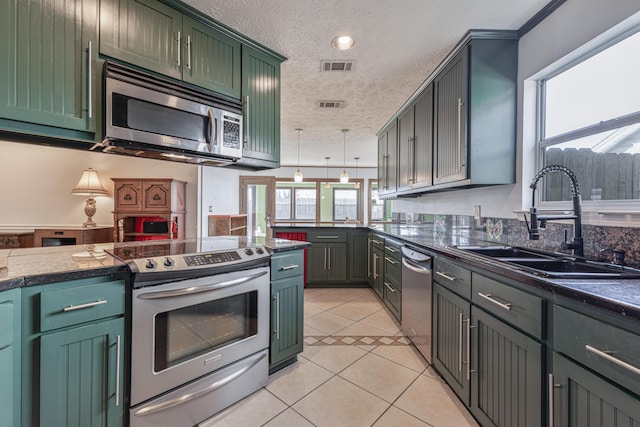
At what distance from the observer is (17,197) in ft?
15.9

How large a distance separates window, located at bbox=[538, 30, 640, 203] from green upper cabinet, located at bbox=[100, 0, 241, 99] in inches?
90.6

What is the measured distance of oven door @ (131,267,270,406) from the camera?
54.2 inches

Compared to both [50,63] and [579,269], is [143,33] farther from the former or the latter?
[579,269]

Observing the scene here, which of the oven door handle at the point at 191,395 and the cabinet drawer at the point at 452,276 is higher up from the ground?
the cabinet drawer at the point at 452,276

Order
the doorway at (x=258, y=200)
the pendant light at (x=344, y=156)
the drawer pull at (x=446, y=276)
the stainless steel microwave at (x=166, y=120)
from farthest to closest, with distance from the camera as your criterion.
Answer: the doorway at (x=258, y=200), the pendant light at (x=344, y=156), the drawer pull at (x=446, y=276), the stainless steel microwave at (x=166, y=120)

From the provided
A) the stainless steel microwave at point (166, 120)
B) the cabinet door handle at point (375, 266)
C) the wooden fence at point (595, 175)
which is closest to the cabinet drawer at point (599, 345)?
the wooden fence at point (595, 175)

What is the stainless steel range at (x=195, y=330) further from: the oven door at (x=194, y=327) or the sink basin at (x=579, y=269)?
the sink basin at (x=579, y=269)

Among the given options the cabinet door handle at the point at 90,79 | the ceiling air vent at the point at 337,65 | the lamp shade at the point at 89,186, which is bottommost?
the lamp shade at the point at 89,186

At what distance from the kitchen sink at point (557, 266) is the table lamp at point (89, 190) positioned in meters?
5.62

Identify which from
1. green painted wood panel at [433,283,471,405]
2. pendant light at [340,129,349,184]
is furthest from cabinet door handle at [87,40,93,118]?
pendant light at [340,129,349,184]

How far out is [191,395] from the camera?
1534 mm

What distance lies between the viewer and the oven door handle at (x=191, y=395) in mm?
1390

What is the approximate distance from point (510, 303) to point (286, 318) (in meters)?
1.42

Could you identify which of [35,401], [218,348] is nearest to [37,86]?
[35,401]
